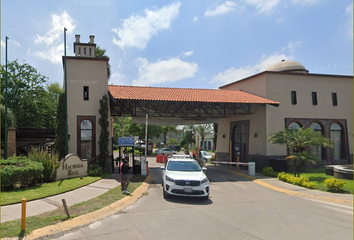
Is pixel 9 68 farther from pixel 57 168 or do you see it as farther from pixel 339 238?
pixel 339 238

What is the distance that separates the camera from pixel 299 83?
21297 millimetres

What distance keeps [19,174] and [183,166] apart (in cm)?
677

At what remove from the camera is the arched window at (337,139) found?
72.5 ft

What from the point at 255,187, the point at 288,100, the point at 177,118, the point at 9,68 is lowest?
the point at 255,187

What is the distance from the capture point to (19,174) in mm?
9625

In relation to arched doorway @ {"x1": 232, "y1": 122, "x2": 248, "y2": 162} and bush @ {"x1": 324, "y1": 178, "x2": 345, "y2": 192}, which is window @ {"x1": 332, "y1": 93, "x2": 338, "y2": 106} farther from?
bush @ {"x1": 324, "y1": 178, "x2": 345, "y2": 192}

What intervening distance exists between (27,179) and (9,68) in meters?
26.2

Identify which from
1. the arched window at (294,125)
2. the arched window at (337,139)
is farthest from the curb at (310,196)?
the arched window at (337,139)

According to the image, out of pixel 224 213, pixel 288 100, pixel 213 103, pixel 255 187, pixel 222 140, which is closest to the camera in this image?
pixel 224 213

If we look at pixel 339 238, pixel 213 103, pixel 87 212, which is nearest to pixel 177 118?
pixel 213 103

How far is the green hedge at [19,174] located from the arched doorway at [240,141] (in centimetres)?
1684

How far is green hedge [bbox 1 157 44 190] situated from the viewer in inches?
364

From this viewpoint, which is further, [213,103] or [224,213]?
[213,103]

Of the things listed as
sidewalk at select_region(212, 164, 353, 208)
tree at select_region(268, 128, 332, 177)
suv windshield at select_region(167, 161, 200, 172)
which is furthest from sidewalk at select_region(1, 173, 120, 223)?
tree at select_region(268, 128, 332, 177)
